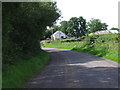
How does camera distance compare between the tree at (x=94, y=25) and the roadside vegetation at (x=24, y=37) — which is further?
the tree at (x=94, y=25)

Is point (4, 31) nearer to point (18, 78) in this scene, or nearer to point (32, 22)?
point (18, 78)

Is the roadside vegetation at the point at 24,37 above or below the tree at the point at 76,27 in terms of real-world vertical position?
below

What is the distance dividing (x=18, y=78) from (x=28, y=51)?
8.92m

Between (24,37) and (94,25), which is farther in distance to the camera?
(94,25)

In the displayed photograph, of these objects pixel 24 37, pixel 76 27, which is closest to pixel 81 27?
pixel 76 27

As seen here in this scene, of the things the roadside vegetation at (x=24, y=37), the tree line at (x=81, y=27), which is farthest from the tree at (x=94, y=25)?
the roadside vegetation at (x=24, y=37)

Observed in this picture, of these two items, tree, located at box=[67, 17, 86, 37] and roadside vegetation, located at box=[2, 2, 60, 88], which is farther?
tree, located at box=[67, 17, 86, 37]

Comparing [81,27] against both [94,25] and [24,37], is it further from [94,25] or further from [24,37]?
[24,37]

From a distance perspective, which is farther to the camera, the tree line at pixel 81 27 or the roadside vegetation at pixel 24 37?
the tree line at pixel 81 27

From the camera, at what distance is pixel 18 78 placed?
9.87m

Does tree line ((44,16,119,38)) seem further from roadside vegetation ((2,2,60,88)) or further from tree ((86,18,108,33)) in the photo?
roadside vegetation ((2,2,60,88))

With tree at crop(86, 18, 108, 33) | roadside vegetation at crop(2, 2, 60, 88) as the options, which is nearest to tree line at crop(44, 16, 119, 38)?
tree at crop(86, 18, 108, 33)

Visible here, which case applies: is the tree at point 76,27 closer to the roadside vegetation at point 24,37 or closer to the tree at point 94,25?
the tree at point 94,25

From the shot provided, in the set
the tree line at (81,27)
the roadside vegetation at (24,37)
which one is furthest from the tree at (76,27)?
the roadside vegetation at (24,37)
